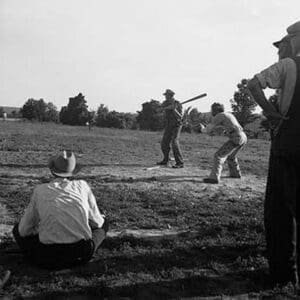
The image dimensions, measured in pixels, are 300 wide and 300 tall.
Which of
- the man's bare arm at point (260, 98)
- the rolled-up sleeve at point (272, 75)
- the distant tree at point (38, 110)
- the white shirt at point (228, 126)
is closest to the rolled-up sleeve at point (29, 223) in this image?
the man's bare arm at point (260, 98)

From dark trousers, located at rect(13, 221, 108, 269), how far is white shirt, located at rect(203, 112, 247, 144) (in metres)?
6.06

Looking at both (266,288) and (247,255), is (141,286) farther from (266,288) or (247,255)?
(247,255)

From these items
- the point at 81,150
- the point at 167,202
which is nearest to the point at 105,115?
the point at 81,150

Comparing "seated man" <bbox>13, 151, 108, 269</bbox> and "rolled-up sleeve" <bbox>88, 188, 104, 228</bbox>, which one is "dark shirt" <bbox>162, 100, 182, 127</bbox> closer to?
"rolled-up sleeve" <bbox>88, 188, 104, 228</bbox>

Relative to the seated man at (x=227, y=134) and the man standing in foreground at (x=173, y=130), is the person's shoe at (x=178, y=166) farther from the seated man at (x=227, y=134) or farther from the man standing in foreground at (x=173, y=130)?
the seated man at (x=227, y=134)

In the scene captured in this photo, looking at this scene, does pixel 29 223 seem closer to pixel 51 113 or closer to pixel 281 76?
pixel 281 76

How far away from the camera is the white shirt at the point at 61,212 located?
15.0 ft

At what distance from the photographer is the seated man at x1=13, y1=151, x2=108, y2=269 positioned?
4574 millimetres

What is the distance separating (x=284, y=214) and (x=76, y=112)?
187 feet

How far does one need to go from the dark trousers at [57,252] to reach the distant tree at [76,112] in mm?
54610

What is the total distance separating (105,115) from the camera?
5972cm

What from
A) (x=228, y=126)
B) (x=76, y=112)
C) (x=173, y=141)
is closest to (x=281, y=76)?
(x=228, y=126)

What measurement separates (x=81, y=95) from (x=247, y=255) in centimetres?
5672

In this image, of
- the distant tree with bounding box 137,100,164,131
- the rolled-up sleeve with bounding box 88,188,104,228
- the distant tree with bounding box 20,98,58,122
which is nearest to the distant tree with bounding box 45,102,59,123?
the distant tree with bounding box 20,98,58,122
